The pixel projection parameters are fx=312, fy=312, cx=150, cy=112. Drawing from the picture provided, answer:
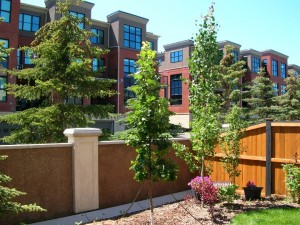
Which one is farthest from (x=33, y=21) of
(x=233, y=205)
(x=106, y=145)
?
(x=233, y=205)

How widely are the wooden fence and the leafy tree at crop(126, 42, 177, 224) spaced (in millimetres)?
4725

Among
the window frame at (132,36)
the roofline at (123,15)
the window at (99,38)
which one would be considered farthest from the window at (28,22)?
the window frame at (132,36)

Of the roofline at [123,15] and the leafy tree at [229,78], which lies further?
the roofline at [123,15]

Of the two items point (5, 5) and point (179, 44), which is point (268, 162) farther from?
point (179, 44)

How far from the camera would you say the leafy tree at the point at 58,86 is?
1122 cm

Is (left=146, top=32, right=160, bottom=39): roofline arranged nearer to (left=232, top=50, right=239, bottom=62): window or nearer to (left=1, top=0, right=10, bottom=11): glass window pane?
(left=232, top=50, right=239, bottom=62): window

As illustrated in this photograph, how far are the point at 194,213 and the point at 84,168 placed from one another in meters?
3.10

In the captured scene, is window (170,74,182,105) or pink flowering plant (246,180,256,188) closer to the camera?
Result: pink flowering plant (246,180,256,188)

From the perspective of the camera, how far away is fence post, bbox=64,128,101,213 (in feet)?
26.2

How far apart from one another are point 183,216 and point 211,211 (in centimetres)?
71

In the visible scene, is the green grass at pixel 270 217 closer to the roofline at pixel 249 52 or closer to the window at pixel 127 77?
the window at pixel 127 77

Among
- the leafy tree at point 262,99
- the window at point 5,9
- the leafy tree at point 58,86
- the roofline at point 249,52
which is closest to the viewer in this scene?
the leafy tree at point 58,86

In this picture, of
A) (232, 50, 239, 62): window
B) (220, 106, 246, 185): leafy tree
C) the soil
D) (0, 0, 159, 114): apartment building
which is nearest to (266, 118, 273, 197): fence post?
the soil

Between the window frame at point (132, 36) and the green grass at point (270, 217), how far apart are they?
105ft
